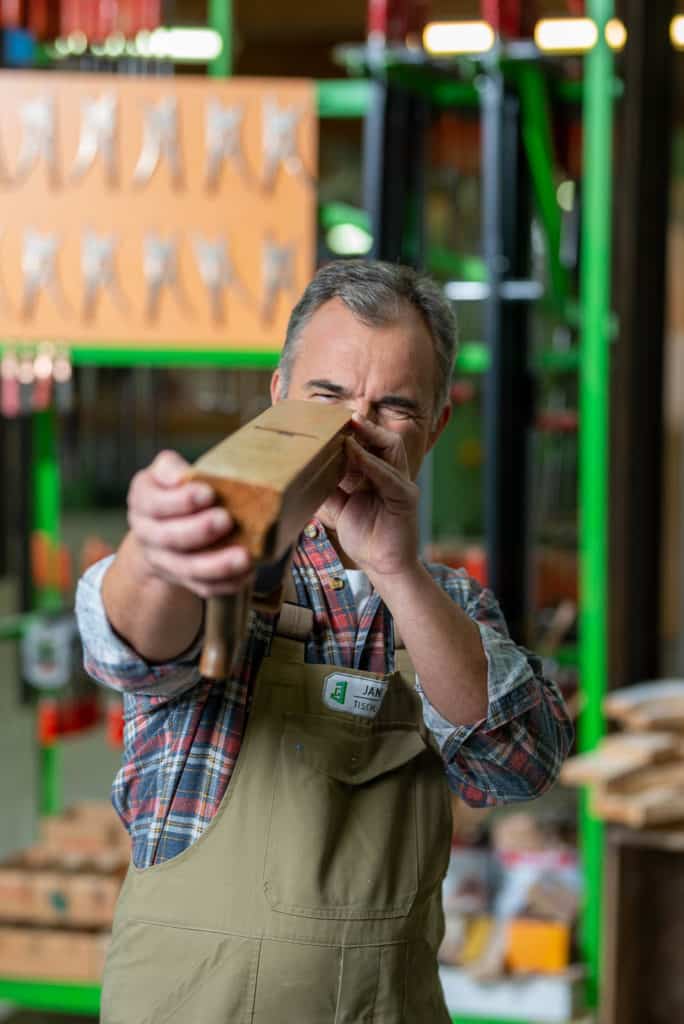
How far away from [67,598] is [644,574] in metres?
2.28

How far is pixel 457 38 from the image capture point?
3793 millimetres

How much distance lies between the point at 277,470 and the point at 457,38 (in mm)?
3098

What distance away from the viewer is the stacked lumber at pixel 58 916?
3.57 m

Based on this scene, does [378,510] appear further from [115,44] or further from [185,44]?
[185,44]

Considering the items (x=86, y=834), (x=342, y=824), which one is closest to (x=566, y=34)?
(x=86, y=834)

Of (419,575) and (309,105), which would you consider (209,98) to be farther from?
(419,575)

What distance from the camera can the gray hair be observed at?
1.37m

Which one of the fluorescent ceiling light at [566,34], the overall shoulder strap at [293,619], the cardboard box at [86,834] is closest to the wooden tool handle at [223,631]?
the overall shoulder strap at [293,619]

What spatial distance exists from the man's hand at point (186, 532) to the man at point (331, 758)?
0.82ft

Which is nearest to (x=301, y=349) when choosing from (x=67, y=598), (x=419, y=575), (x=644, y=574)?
(x=419, y=575)

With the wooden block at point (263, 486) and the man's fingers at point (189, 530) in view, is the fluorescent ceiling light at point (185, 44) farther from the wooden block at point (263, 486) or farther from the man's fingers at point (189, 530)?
the man's fingers at point (189, 530)

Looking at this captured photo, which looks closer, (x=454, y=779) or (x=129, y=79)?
(x=454, y=779)

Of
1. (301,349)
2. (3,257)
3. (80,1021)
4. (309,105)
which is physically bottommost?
(80,1021)

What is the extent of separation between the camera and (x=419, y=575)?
1242 mm
